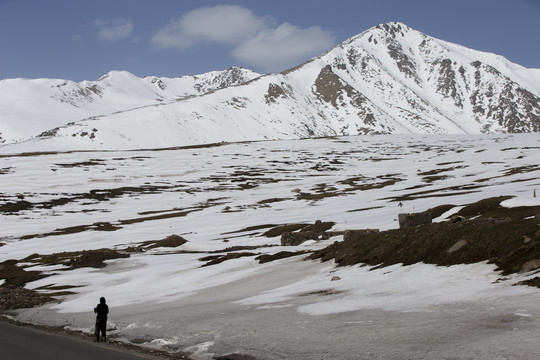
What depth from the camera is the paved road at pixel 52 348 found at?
1939 centimetres

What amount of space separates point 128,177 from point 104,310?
163 meters

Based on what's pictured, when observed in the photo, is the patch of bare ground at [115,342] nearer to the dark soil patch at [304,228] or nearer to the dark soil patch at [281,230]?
the dark soil patch at [304,228]

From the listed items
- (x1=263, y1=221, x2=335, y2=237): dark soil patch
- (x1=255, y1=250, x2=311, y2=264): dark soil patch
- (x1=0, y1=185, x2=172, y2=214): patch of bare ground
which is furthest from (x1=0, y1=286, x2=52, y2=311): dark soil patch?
(x1=0, y1=185, x2=172, y2=214): patch of bare ground

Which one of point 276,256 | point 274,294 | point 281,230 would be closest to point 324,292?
point 274,294

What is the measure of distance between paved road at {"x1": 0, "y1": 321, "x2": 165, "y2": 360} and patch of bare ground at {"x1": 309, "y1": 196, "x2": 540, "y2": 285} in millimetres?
17739

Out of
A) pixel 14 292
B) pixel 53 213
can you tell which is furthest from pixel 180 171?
pixel 14 292

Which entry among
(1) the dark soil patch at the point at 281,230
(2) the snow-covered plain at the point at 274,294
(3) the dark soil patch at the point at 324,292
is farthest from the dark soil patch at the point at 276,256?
(1) the dark soil patch at the point at 281,230

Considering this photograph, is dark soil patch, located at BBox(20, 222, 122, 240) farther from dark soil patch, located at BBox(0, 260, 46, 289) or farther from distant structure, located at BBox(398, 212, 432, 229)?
distant structure, located at BBox(398, 212, 432, 229)

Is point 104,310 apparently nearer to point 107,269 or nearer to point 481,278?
point 481,278

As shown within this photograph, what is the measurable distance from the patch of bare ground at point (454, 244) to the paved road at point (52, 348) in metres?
17.7

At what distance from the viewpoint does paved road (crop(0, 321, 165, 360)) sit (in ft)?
63.6

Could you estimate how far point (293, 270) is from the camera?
39.0 m

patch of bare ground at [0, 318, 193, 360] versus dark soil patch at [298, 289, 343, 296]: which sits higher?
dark soil patch at [298, 289, 343, 296]

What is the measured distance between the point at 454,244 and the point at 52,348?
72.3 feet
